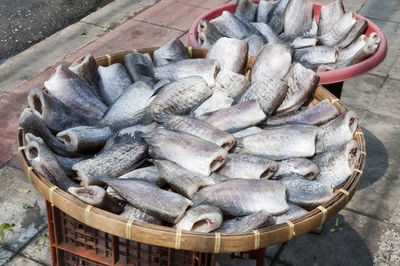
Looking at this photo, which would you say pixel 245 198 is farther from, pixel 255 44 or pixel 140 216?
pixel 255 44

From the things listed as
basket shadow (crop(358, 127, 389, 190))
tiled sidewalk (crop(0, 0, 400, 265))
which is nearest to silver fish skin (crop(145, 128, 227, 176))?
tiled sidewalk (crop(0, 0, 400, 265))

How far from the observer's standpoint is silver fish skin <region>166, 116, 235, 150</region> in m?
2.09

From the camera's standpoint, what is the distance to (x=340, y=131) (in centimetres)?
225

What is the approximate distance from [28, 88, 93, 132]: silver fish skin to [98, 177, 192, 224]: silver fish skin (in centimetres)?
49

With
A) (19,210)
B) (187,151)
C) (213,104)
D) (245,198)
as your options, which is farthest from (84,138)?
(19,210)

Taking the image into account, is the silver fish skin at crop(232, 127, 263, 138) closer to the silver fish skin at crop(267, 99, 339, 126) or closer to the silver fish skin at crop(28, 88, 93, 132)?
the silver fish skin at crop(267, 99, 339, 126)

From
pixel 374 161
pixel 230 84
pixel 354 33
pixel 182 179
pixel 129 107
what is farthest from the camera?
pixel 374 161

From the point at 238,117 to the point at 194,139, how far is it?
279mm

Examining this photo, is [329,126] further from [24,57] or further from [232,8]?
[24,57]

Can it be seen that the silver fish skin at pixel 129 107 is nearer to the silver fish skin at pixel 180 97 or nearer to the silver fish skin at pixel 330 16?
the silver fish skin at pixel 180 97

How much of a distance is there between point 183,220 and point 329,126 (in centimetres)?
86

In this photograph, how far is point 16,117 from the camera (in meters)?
4.25

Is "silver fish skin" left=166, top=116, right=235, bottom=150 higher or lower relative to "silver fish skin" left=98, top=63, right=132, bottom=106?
higher

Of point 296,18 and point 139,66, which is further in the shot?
point 296,18
